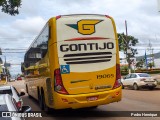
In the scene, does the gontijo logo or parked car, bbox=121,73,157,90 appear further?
parked car, bbox=121,73,157,90

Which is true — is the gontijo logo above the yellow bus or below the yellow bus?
above

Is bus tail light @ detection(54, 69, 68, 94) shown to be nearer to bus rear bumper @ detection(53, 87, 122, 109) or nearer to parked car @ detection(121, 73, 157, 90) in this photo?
bus rear bumper @ detection(53, 87, 122, 109)

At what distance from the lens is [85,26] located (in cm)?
1193

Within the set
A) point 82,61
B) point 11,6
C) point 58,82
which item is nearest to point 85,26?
point 82,61

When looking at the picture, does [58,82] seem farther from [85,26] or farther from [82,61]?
[85,26]

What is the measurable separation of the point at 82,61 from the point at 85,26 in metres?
1.23

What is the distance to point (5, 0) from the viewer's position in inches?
778

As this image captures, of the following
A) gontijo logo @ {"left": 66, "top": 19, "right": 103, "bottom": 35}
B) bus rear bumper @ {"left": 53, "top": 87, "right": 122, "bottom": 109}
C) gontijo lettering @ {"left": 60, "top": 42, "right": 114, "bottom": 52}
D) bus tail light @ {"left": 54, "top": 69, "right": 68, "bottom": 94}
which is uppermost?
gontijo logo @ {"left": 66, "top": 19, "right": 103, "bottom": 35}

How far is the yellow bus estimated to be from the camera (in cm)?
1158

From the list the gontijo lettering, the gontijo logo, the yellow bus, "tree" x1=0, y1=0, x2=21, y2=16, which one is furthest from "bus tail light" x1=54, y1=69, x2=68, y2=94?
"tree" x1=0, y1=0, x2=21, y2=16

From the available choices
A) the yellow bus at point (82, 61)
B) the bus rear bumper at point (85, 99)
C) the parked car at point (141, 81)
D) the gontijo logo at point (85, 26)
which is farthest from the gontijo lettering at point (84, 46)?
the parked car at point (141, 81)

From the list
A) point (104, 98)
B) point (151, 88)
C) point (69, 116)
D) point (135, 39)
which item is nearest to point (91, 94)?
point (104, 98)

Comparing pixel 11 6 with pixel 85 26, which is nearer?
pixel 85 26

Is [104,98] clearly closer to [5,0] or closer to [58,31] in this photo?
[58,31]
